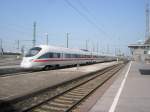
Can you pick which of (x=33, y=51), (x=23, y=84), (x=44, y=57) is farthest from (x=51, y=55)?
(x=23, y=84)

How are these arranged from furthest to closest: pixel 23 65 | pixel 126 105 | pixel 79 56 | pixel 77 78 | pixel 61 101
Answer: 1. pixel 79 56
2. pixel 23 65
3. pixel 77 78
4. pixel 61 101
5. pixel 126 105

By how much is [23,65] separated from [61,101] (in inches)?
674

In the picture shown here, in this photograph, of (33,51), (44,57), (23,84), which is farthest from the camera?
(44,57)

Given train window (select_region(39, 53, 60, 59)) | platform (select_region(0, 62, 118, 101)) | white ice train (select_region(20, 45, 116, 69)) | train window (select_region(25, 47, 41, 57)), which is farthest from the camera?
train window (select_region(39, 53, 60, 59))

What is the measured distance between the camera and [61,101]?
11.1 meters

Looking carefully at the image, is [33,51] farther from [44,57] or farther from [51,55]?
[51,55]

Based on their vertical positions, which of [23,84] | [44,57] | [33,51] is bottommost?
[23,84]

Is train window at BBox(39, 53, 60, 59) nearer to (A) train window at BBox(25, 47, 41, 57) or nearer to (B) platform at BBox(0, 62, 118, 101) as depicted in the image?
(A) train window at BBox(25, 47, 41, 57)

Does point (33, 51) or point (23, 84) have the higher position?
point (33, 51)

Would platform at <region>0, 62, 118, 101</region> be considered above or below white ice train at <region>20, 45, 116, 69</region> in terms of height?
below

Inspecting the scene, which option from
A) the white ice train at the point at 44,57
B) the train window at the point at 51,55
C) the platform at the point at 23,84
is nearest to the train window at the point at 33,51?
the white ice train at the point at 44,57

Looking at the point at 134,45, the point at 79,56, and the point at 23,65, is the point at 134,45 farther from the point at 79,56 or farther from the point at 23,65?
the point at 23,65

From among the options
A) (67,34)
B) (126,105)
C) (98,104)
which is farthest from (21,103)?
(67,34)

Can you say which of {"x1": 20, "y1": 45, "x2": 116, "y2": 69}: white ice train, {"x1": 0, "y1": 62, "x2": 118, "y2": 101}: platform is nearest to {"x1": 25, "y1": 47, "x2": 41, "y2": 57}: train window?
{"x1": 20, "y1": 45, "x2": 116, "y2": 69}: white ice train
